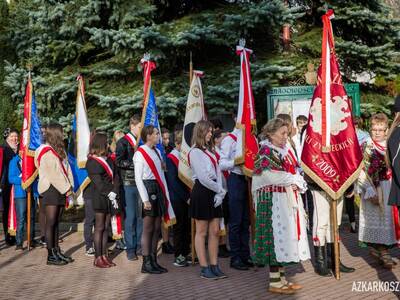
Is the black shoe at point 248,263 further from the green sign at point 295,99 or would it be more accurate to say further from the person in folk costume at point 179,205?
the green sign at point 295,99

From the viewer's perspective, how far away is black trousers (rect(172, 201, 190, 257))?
827 centimetres

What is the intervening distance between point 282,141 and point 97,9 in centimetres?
792

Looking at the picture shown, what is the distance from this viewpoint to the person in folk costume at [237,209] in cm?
773

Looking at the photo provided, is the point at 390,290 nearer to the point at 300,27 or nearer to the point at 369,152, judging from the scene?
the point at 369,152

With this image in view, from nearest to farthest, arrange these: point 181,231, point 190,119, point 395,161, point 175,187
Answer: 1. point 395,161
2. point 181,231
3. point 175,187
4. point 190,119

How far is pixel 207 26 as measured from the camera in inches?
502

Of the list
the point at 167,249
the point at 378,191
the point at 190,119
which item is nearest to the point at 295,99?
the point at 190,119

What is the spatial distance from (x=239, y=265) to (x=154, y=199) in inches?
58.4

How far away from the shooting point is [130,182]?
8773 millimetres

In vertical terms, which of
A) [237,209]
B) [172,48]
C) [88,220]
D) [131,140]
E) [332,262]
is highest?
[172,48]

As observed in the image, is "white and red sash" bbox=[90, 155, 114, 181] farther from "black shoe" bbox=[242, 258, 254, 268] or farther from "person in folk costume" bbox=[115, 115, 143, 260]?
"black shoe" bbox=[242, 258, 254, 268]

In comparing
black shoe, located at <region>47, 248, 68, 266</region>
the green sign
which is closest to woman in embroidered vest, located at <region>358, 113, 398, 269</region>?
the green sign

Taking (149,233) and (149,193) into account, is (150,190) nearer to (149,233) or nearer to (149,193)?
(149,193)

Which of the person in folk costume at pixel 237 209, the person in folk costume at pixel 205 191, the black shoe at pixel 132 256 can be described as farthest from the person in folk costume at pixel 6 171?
the person in folk costume at pixel 205 191
